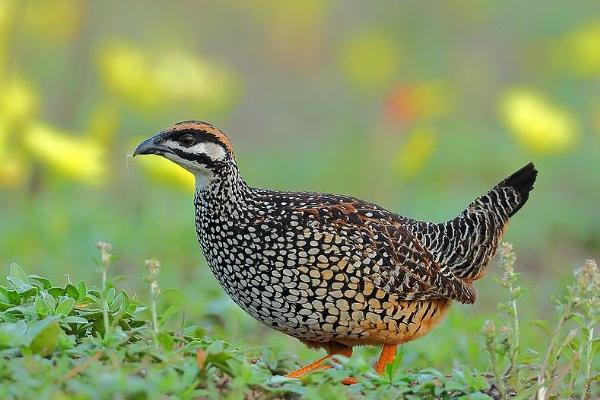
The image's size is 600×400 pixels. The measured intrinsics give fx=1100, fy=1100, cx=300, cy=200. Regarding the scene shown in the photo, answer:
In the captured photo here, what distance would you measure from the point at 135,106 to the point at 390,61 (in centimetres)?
576

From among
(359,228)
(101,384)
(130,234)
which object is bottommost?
(101,384)

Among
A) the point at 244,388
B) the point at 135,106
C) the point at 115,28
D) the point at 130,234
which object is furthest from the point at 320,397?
the point at 115,28

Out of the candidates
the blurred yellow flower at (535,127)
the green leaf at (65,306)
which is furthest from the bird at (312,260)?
the blurred yellow flower at (535,127)

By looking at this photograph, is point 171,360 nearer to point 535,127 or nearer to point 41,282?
point 41,282

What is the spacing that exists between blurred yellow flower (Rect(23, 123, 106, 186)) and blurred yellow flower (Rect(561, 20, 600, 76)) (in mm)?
6582

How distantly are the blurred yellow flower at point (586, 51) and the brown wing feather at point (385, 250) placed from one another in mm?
7723

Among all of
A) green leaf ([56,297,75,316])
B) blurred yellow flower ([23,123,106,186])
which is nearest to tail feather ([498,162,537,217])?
green leaf ([56,297,75,316])

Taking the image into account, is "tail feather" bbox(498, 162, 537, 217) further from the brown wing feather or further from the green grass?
the green grass

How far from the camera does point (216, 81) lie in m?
10.5

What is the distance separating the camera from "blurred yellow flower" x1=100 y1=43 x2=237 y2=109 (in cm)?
888

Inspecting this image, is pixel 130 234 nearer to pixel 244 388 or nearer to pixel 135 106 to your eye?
pixel 135 106

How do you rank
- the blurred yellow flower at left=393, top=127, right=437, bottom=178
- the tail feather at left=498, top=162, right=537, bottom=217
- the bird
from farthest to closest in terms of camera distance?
the blurred yellow flower at left=393, top=127, right=437, bottom=178
the tail feather at left=498, top=162, right=537, bottom=217
the bird

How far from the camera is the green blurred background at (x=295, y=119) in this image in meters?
7.82

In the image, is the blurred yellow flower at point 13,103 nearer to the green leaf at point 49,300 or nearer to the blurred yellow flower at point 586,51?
the green leaf at point 49,300
